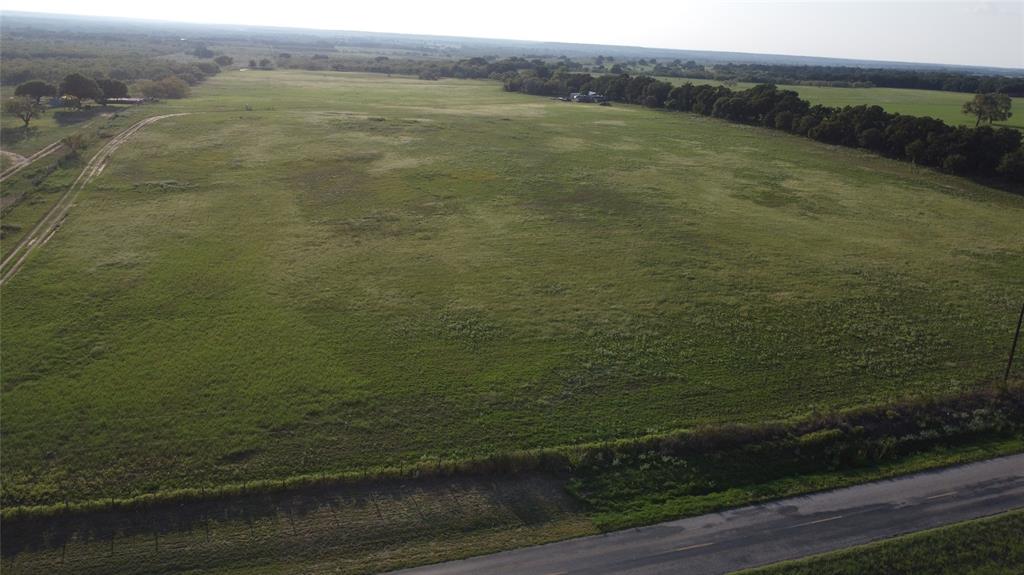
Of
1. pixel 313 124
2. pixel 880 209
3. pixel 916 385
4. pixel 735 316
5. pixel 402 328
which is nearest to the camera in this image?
pixel 916 385

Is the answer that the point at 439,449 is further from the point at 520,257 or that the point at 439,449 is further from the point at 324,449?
the point at 520,257

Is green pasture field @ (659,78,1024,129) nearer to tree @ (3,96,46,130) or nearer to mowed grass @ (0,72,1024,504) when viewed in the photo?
mowed grass @ (0,72,1024,504)

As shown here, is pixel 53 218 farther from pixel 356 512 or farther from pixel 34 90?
pixel 34 90

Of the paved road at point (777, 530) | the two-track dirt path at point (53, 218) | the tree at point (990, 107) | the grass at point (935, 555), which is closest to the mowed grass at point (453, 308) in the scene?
the two-track dirt path at point (53, 218)

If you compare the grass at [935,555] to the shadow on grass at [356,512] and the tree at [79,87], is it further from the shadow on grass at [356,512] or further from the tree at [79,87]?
the tree at [79,87]

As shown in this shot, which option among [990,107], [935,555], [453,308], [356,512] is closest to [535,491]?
[356,512]

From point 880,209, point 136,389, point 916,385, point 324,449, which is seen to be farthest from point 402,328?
point 880,209

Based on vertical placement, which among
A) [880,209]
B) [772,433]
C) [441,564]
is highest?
[880,209]
